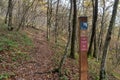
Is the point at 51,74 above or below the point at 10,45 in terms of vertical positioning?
below

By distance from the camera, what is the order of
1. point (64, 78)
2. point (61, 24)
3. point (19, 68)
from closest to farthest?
point (64, 78) < point (19, 68) < point (61, 24)

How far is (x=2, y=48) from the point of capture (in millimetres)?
10125

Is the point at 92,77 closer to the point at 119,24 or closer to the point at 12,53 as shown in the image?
the point at 12,53

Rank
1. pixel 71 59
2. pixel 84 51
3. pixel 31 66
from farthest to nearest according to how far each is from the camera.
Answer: pixel 71 59 < pixel 31 66 < pixel 84 51

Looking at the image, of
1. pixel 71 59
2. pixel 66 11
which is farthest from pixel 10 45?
pixel 66 11

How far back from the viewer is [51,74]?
8305 millimetres

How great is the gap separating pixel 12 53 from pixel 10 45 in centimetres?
112

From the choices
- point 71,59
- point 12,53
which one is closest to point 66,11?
point 71,59

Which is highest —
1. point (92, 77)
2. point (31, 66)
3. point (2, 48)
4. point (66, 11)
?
point (66, 11)

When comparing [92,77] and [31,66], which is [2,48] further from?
[92,77]

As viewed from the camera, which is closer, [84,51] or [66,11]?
[84,51]

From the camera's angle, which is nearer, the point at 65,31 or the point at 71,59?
the point at 71,59

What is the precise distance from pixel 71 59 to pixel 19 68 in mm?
4344

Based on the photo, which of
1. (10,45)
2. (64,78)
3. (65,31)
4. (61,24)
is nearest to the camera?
(64,78)
